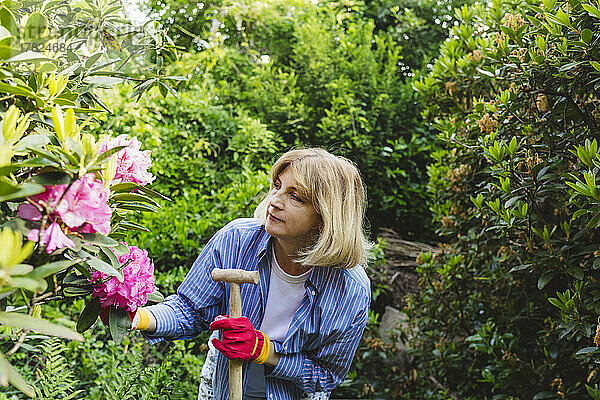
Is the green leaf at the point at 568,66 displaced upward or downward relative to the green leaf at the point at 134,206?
upward

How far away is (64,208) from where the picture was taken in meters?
0.93

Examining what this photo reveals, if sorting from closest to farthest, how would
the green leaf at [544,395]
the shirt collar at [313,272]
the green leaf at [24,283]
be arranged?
1. the green leaf at [24,283]
2. the shirt collar at [313,272]
3. the green leaf at [544,395]

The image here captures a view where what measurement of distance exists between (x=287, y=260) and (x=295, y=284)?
101 mm

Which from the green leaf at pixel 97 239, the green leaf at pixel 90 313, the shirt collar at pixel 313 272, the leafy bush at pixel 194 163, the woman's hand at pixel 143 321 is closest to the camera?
the green leaf at pixel 97 239

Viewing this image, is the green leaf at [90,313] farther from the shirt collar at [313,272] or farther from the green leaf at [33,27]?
the shirt collar at [313,272]

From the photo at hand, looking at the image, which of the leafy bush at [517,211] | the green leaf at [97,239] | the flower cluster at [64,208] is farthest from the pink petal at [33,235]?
the leafy bush at [517,211]

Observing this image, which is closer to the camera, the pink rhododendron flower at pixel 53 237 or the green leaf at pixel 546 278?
the pink rhododendron flower at pixel 53 237

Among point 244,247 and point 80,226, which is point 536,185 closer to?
point 244,247

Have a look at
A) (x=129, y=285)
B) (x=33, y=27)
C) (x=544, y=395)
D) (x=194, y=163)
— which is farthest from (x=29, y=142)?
(x=194, y=163)

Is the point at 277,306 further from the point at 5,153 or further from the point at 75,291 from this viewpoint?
the point at 5,153

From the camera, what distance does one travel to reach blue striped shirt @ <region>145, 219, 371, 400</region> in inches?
85.0

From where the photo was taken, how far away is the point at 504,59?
97.2 inches

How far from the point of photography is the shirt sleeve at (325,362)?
2.14m

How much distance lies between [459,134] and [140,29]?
1.73 metres
